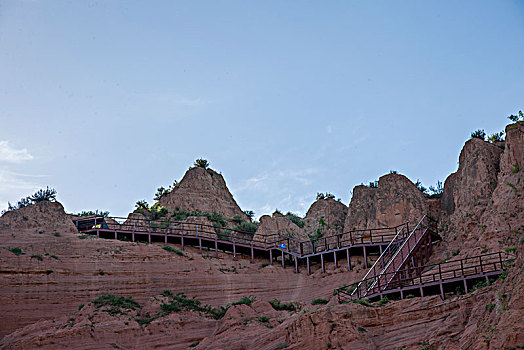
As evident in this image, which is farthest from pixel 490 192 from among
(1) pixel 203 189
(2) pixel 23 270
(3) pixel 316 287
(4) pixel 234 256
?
(1) pixel 203 189

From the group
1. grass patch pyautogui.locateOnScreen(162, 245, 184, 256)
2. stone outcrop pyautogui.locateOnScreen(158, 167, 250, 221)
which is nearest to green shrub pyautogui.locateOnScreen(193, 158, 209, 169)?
stone outcrop pyautogui.locateOnScreen(158, 167, 250, 221)

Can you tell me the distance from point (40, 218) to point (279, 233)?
17495 millimetres

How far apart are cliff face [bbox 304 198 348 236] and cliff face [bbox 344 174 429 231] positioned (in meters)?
2.57

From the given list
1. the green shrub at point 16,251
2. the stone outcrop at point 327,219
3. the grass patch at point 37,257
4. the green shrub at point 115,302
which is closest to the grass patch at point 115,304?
the green shrub at point 115,302

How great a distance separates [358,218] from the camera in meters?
56.4

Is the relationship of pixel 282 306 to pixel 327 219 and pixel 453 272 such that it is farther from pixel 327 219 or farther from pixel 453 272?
pixel 327 219

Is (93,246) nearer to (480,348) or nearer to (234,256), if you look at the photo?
(234,256)

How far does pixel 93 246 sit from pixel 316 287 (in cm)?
1434

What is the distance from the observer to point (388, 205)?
179 ft

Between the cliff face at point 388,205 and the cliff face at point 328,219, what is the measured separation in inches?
101

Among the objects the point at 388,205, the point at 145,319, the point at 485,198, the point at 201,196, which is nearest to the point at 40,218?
the point at 145,319

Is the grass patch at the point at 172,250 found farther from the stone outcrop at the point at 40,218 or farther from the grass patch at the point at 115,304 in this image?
the stone outcrop at the point at 40,218

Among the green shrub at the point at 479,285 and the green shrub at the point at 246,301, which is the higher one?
the green shrub at the point at 246,301

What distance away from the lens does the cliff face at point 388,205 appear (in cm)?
5362
